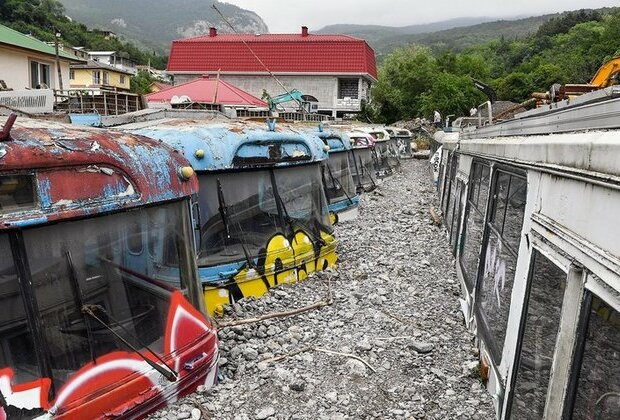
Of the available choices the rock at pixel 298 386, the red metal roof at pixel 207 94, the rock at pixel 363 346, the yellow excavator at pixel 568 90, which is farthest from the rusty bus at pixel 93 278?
the red metal roof at pixel 207 94

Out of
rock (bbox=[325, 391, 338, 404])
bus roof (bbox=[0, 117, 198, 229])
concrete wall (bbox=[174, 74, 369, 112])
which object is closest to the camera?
bus roof (bbox=[0, 117, 198, 229])

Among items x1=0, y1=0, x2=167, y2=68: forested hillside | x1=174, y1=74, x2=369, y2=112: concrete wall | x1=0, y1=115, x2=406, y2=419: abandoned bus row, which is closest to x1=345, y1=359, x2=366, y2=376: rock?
x1=0, y1=115, x2=406, y2=419: abandoned bus row

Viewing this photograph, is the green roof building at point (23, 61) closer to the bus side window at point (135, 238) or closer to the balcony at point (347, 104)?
the bus side window at point (135, 238)

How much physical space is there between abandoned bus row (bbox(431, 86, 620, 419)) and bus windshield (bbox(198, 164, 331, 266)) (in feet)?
10.2

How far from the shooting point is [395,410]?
4.76 metres

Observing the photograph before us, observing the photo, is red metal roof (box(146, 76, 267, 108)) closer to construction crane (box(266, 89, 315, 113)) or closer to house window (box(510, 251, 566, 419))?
construction crane (box(266, 89, 315, 113))

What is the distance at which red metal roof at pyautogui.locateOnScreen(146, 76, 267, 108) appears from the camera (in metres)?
16.2

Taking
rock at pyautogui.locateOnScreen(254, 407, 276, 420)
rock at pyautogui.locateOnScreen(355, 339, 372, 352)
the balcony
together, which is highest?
the balcony

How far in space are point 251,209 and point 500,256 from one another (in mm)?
3322

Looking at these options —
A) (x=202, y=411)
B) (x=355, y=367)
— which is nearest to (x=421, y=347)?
(x=355, y=367)

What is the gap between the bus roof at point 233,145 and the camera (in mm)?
6633

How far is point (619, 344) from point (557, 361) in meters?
0.52

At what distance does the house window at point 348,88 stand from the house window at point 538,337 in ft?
145

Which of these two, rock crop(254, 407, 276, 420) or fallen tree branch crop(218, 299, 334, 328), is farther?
fallen tree branch crop(218, 299, 334, 328)
